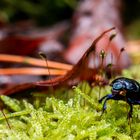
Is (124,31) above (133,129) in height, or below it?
above

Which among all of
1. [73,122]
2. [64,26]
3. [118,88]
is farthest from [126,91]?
[64,26]

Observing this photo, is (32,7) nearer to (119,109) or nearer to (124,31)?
(124,31)

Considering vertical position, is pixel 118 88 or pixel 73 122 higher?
pixel 118 88

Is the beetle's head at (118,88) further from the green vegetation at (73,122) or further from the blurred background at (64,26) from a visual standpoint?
the blurred background at (64,26)

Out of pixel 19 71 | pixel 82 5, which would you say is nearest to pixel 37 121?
pixel 19 71

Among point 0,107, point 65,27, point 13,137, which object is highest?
point 65,27

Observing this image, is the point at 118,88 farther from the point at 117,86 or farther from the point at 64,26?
the point at 64,26

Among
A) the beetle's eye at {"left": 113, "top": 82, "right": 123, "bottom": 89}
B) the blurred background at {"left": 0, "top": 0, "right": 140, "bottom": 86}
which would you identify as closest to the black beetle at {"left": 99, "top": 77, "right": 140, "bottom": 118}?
the beetle's eye at {"left": 113, "top": 82, "right": 123, "bottom": 89}

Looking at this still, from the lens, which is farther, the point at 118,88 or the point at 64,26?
the point at 64,26

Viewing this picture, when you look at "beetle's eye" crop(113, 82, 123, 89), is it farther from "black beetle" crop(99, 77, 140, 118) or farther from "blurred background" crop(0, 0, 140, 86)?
"blurred background" crop(0, 0, 140, 86)
